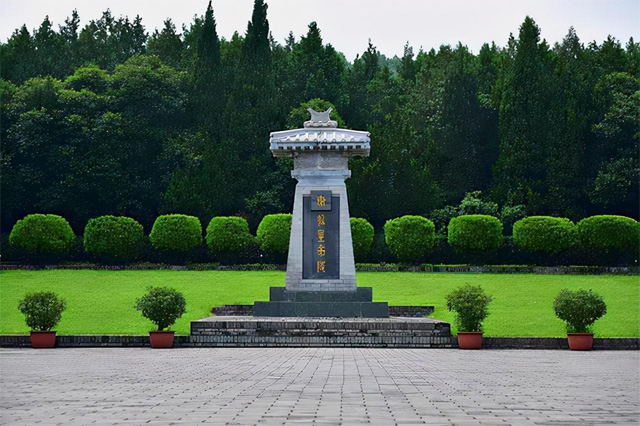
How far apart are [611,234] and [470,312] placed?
21.2 m

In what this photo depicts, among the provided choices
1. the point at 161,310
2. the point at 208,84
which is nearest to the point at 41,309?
the point at 161,310

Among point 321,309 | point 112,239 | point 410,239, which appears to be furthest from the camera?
point 112,239

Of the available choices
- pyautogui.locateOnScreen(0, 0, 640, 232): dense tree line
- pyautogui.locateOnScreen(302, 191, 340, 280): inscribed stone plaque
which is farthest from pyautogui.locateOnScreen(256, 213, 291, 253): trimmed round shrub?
pyautogui.locateOnScreen(302, 191, 340, 280): inscribed stone plaque

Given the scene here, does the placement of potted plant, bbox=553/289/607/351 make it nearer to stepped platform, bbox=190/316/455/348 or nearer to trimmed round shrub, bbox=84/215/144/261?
stepped platform, bbox=190/316/455/348

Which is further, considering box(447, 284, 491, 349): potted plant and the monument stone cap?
the monument stone cap

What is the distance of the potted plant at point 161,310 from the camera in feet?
67.7

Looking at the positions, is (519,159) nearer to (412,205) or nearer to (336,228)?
(412,205)

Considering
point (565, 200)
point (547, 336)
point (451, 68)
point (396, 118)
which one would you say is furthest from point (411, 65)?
point (547, 336)

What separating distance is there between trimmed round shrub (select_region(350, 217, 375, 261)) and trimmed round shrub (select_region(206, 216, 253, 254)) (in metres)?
4.52

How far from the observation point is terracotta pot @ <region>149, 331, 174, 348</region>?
2061cm

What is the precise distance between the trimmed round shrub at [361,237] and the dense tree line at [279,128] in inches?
235

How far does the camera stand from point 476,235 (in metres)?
41.0

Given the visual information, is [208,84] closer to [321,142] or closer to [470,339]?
[321,142]

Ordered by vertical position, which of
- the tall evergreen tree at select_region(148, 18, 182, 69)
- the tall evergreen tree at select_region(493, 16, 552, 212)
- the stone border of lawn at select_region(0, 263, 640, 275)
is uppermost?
the tall evergreen tree at select_region(148, 18, 182, 69)
